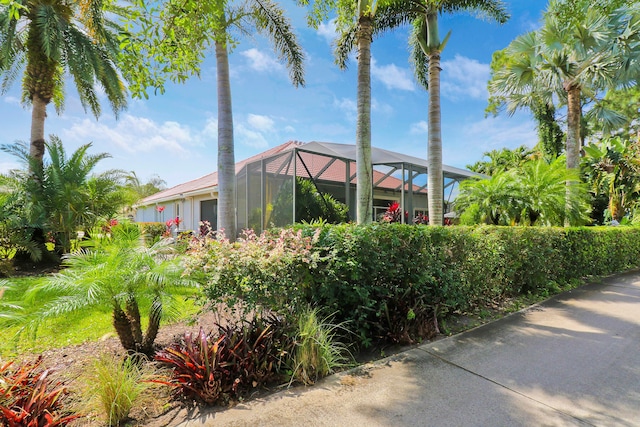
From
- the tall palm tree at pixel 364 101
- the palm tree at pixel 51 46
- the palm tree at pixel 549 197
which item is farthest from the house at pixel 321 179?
the palm tree at pixel 51 46

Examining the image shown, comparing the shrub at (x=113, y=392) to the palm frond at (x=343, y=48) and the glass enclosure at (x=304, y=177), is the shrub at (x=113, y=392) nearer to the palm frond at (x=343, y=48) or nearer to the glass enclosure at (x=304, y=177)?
the glass enclosure at (x=304, y=177)

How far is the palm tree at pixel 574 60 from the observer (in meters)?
8.62

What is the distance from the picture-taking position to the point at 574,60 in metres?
10.2

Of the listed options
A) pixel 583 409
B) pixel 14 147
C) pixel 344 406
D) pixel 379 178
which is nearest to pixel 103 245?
pixel 344 406

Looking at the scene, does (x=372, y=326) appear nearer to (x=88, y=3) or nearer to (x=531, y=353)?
(x=531, y=353)

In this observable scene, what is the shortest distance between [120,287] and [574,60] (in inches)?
563

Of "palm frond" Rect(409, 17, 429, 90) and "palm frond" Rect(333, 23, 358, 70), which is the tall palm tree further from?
"palm frond" Rect(409, 17, 429, 90)

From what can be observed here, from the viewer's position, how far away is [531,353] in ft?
11.7

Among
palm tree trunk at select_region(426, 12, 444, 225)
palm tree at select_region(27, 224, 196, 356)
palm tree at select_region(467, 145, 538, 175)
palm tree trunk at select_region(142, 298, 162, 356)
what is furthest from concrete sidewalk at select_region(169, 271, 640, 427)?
palm tree at select_region(467, 145, 538, 175)

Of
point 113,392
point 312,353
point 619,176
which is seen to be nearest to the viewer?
point 113,392

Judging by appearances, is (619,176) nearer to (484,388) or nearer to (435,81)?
(435,81)

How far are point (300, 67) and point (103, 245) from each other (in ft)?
27.2

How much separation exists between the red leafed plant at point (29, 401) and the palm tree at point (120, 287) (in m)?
0.57

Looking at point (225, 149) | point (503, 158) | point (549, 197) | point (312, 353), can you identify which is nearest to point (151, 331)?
point (312, 353)
